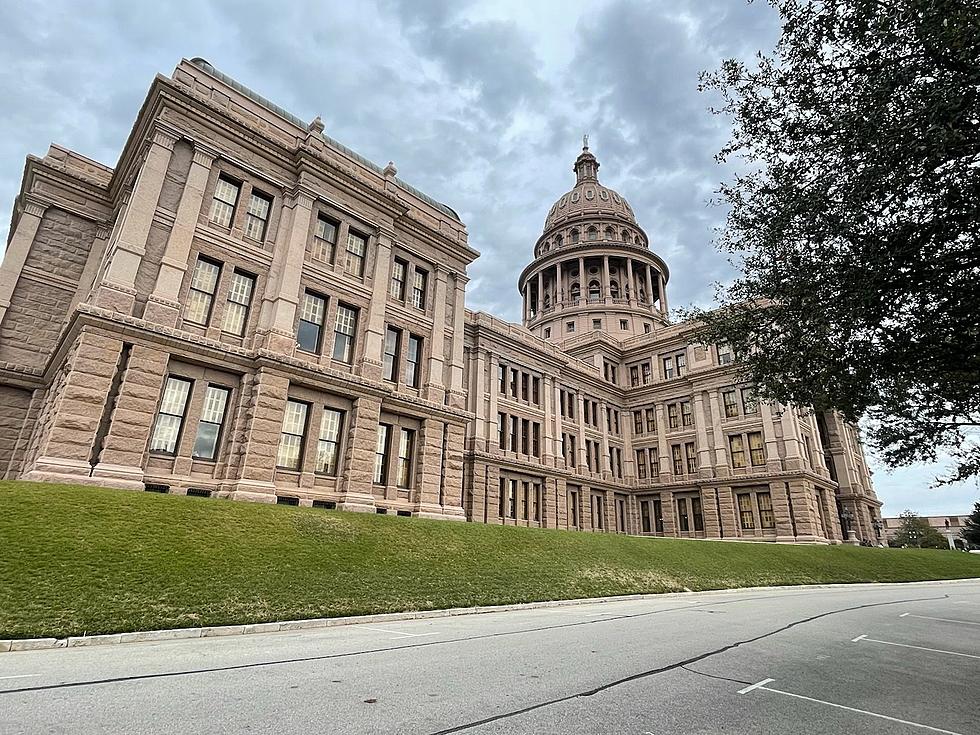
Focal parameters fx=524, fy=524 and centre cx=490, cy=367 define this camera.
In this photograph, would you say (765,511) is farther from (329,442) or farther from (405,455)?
(329,442)

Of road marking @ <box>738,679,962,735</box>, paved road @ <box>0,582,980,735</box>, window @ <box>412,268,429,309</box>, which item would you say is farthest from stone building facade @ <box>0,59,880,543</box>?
road marking @ <box>738,679,962,735</box>

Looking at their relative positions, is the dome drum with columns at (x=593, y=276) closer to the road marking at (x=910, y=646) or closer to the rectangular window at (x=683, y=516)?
the rectangular window at (x=683, y=516)

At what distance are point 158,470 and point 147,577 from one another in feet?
27.9

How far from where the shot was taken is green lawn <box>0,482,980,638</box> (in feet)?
32.4

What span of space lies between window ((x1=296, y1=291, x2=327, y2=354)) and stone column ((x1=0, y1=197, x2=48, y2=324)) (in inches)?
498

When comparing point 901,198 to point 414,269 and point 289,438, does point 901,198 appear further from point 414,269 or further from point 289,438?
point 414,269

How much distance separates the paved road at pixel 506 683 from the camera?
15.3ft

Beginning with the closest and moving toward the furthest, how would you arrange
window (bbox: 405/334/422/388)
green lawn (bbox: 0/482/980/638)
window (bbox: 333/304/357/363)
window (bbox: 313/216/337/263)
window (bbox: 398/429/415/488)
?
1. green lawn (bbox: 0/482/980/638)
2. window (bbox: 333/304/357/363)
3. window (bbox: 313/216/337/263)
4. window (bbox: 398/429/415/488)
5. window (bbox: 405/334/422/388)

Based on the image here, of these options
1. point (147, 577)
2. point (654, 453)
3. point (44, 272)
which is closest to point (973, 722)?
point (147, 577)

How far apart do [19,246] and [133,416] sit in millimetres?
12962

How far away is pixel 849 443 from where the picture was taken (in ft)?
192

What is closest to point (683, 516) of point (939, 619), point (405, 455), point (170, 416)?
point (405, 455)

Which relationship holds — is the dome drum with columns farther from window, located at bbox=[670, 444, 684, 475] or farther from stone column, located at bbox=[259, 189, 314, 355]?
stone column, located at bbox=[259, 189, 314, 355]

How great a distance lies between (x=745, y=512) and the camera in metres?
45.9
